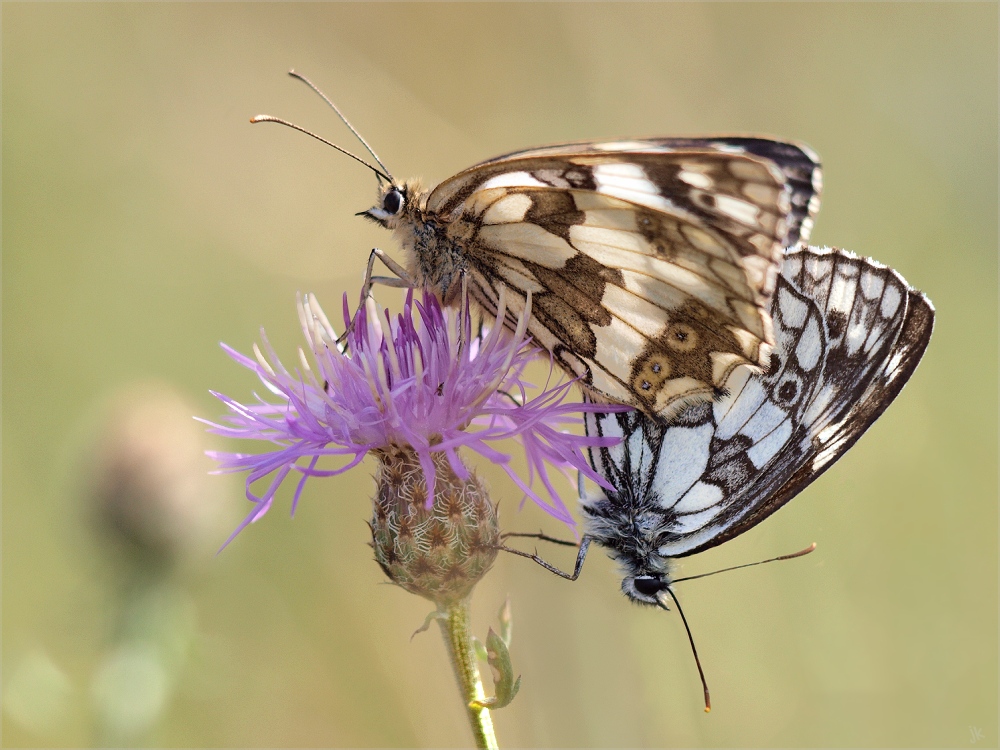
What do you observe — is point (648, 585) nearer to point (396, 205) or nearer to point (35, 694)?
point (396, 205)

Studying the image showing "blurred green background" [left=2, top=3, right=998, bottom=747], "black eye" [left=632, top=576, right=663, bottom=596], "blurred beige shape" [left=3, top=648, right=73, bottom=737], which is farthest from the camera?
"blurred green background" [left=2, top=3, right=998, bottom=747]

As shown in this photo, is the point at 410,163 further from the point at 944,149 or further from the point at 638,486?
the point at 638,486

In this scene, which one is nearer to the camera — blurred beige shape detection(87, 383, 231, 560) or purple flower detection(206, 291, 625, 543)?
purple flower detection(206, 291, 625, 543)

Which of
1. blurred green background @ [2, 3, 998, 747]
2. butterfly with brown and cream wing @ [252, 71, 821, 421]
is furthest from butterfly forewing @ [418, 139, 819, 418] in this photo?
blurred green background @ [2, 3, 998, 747]

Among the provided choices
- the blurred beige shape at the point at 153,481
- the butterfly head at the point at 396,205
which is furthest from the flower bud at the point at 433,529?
the blurred beige shape at the point at 153,481

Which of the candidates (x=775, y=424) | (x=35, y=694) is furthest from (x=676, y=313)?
(x=35, y=694)

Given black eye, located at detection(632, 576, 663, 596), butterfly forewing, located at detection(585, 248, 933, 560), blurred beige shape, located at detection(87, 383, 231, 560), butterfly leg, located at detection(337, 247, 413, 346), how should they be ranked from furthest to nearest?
blurred beige shape, located at detection(87, 383, 231, 560) → butterfly leg, located at detection(337, 247, 413, 346) → black eye, located at detection(632, 576, 663, 596) → butterfly forewing, located at detection(585, 248, 933, 560)

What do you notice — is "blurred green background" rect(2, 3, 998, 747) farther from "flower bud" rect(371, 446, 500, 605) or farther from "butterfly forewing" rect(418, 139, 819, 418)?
"butterfly forewing" rect(418, 139, 819, 418)

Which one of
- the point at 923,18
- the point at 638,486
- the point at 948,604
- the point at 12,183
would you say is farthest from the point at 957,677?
the point at 12,183
